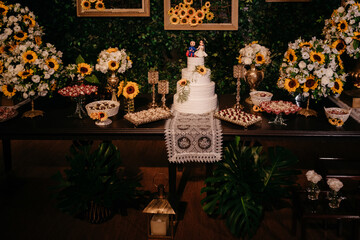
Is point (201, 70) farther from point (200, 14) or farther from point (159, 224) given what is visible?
point (159, 224)

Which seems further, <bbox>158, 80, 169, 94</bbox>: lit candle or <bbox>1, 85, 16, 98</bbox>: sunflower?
<bbox>158, 80, 169, 94</bbox>: lit candle

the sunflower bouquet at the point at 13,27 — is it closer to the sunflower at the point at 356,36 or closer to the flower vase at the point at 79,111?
the flower vase at the point at 79,111

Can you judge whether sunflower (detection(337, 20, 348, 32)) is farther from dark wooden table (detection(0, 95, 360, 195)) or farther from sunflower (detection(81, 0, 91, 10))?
sunflower (detection(81, 0, 91, 10))

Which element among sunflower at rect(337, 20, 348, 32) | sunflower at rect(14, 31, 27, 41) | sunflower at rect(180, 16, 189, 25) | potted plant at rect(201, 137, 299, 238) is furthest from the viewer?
sunflower at rect(180, 16, 189, 25)

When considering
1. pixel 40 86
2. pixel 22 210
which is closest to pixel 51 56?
pixel 40 86

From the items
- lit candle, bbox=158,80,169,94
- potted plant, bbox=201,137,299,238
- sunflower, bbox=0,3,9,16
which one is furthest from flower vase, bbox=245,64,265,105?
sunflower, bbox=0,3,9,16

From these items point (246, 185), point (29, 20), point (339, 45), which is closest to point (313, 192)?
point (246, 185)

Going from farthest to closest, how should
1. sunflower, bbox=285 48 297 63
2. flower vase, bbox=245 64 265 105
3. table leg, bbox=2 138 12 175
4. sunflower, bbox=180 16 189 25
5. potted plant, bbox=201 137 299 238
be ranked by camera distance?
sunflower, bbox=180 16 189 25, table leg, bbox=2 138 12 175, flower vase, bbox=245 64 265 105, sunflower, bbox=285 48 297 63, potted plant, bbox=201 137 299 238

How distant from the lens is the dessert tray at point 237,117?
3.79m

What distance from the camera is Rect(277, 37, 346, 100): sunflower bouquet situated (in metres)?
3.82

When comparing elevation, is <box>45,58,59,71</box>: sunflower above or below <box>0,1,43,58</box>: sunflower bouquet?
below

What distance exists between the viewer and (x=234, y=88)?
5375mm

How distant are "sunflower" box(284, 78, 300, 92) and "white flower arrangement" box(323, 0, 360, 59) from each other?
0.55 metres

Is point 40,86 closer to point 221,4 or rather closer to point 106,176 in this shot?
point 106,176
